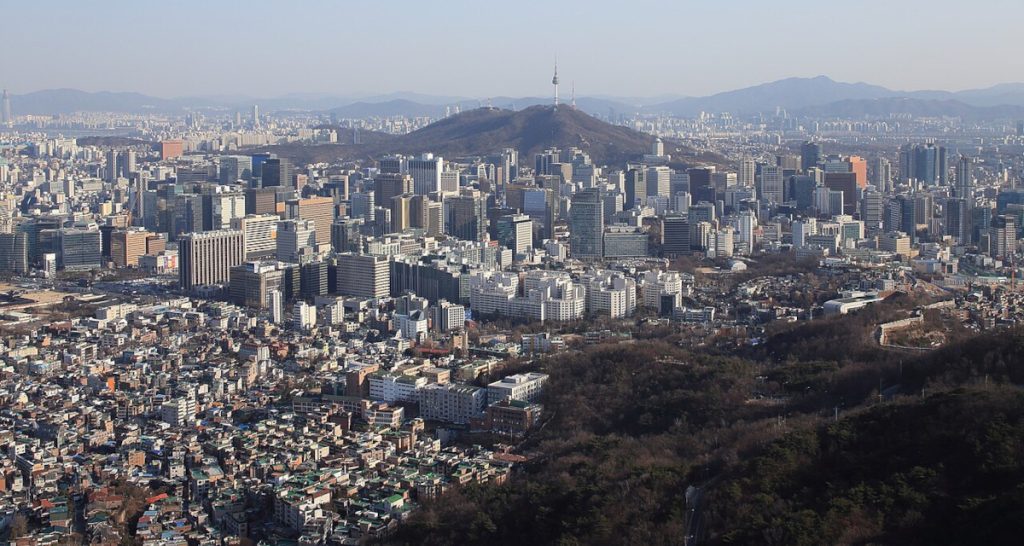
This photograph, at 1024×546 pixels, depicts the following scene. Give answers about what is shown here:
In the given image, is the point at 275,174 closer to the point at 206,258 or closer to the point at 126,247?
the point at 126,247

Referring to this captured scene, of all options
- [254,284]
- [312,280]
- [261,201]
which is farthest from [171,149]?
[254,284]

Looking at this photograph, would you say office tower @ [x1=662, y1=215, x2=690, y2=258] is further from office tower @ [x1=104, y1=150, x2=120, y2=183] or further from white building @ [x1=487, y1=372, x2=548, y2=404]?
office tower @ [x1=104, y1=150, x2=120, y2=183]

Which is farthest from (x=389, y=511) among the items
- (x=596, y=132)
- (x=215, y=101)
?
(x=215, y=101)

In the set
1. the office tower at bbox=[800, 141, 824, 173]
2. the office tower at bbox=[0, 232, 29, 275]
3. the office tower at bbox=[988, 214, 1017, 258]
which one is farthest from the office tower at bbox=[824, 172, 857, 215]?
the office tower at bbox=[0, 232, 29, 275]

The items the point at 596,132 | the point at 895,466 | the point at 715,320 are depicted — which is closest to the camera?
the point at 895,466

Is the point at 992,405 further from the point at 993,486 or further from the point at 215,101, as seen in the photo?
the point at 215,101
